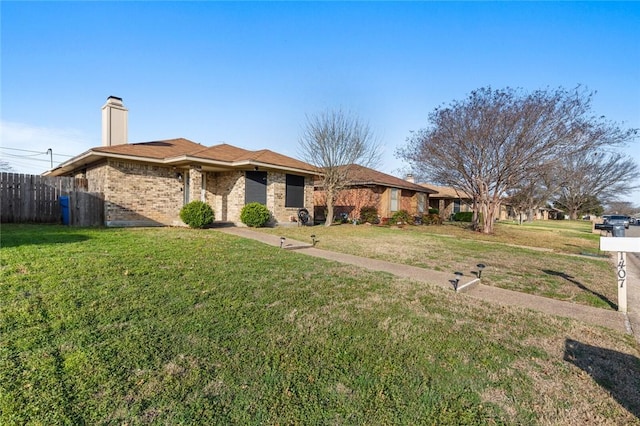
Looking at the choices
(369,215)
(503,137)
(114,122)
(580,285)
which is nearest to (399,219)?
(369,215)

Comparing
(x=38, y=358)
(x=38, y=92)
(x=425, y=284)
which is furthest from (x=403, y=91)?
(x=38, y=92)

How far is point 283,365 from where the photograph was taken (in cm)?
263

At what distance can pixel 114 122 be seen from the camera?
1411cm

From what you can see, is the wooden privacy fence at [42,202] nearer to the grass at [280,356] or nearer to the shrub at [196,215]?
the shrub at [196,215]

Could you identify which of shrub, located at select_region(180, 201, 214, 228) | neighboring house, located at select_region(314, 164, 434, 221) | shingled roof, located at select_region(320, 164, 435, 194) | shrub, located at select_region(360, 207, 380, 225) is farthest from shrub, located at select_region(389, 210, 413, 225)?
shrub, located at select_region(180, 201, 214, 228)

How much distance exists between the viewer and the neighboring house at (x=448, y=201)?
36250mm

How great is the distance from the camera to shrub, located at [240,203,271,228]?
44.9 ft

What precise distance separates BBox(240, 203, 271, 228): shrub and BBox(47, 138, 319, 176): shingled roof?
1.94 meters

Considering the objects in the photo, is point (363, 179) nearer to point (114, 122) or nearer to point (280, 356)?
point (114, 122)

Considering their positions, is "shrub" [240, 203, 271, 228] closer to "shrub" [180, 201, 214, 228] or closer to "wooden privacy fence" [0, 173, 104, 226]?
"shrub" [180, 201, 214, 228]

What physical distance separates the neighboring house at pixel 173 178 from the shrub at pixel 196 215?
1.23 m

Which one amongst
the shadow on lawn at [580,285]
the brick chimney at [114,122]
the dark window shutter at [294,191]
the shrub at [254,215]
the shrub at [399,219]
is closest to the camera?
the shadow on lawn at [580,285]

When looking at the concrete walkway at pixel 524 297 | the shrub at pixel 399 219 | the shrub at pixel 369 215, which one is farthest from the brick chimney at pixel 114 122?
the shrub at pixel 399 219

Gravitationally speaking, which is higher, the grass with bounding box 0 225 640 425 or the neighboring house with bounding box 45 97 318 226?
the neighboring house with bounding box 45 97 318 226
